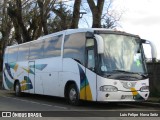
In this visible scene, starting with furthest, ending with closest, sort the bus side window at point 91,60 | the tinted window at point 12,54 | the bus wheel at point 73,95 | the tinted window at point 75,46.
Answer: the tinted window at point 12,54 < the bus wheel at point 73,95 < the tinted window at point 75,46 < the bus side window at point 91,60

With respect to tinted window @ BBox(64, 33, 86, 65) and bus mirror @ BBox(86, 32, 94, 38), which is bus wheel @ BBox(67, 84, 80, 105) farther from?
bus mirror @ BBox(86, 32, 94, 38)

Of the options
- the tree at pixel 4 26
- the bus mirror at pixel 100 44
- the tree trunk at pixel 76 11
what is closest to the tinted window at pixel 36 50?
the tree trunk at pixel 76 11

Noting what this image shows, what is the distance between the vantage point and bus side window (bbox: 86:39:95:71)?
1584 cm

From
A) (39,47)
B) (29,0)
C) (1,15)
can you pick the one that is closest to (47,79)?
(39,47)

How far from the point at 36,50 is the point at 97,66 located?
6866 mm

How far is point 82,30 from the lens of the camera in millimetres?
16812

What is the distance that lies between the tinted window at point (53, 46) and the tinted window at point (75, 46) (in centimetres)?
73

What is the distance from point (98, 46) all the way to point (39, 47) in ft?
22.3

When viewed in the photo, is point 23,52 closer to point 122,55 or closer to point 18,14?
point 122,55

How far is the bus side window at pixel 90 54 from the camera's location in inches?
624

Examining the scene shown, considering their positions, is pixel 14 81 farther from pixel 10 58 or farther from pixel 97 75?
pixel 97 75

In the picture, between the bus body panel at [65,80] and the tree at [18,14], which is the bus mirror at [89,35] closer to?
the bus body panel at [65,80]

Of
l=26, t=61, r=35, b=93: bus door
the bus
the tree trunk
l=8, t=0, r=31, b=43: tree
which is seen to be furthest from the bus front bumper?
l=8, t=0, r=31, b=43: tree

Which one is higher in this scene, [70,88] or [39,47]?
[39,47]
